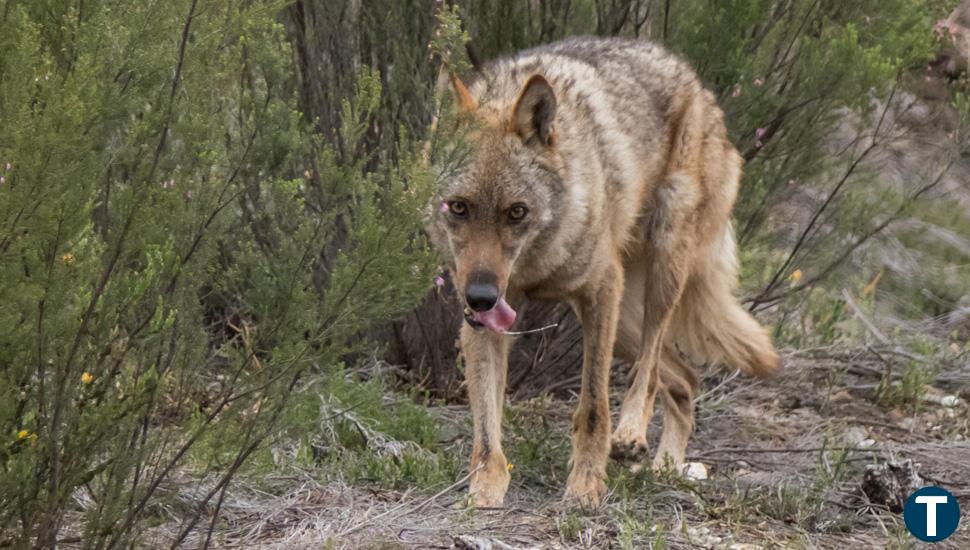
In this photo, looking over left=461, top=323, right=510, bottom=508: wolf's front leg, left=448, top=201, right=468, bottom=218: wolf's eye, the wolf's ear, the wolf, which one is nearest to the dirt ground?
left=461, top=323, right=510, bottom=508: wolf's front leg

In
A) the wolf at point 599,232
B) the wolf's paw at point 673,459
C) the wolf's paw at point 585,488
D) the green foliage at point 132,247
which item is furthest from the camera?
the wolf's paw at point 673,459

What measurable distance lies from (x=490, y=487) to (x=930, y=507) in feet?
5.48

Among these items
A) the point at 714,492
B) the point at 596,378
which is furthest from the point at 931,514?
the point at 596,378

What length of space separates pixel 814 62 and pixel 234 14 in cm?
373

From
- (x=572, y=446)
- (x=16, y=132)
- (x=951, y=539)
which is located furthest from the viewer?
(x=572, y=446)

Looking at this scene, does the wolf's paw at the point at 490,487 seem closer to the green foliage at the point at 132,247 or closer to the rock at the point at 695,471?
the rock at the point at 695,471

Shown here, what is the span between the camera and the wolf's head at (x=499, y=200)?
4773mm

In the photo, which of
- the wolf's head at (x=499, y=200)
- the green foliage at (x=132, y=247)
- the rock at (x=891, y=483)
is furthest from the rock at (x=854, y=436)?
the green foliage at (x=132, y=247)

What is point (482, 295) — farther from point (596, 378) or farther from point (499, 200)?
point (596, 378)

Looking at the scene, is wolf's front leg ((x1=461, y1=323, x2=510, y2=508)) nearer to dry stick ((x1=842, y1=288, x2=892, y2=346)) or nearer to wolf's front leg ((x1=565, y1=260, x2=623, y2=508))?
wolf's front leg ((x1=565, y1=260, x2=623, y2=508))

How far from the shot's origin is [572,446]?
17.9 feet

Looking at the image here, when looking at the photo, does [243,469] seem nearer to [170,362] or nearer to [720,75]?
[170,362]

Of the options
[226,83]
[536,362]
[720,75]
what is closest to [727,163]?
[720,75]

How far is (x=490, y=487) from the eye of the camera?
5020mm
